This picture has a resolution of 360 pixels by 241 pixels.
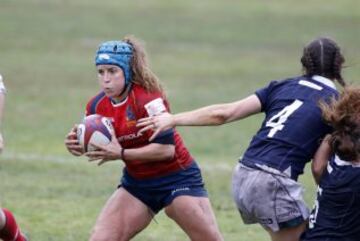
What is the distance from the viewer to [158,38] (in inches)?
1144

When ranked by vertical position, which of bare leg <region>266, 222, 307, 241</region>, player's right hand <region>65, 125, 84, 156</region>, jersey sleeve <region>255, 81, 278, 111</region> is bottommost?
bare leg <region>266, 222, 307, 241</region>

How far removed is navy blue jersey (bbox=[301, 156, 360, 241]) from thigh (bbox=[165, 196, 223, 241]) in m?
1.07

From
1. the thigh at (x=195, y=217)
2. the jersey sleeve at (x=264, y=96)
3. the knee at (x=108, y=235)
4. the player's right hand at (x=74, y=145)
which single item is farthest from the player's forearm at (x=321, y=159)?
the player's right hand at (x=74, y=145)

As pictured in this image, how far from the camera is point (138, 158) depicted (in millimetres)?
7355

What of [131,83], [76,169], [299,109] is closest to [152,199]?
[131,83]

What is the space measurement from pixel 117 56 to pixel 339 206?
193cm

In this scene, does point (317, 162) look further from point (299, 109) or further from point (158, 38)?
point (158, 38)

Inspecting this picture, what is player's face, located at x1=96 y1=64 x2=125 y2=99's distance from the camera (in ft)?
24.4

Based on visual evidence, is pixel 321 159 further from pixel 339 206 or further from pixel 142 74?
pixel 142 74

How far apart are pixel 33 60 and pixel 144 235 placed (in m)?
15.7

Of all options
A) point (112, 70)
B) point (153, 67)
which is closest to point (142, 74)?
point (112, 70)

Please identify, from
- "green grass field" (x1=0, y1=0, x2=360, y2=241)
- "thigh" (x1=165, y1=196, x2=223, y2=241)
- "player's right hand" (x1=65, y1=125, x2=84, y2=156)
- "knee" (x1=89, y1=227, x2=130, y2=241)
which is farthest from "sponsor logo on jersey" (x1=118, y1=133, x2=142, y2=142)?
"green grass field" (x1=0, y1=0, x2=360, y2=241)

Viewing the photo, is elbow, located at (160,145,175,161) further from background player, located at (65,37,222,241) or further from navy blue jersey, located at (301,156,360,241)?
navy blue jersey, located at (301,156,360,241)

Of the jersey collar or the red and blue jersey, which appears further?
the red and blue jersey
